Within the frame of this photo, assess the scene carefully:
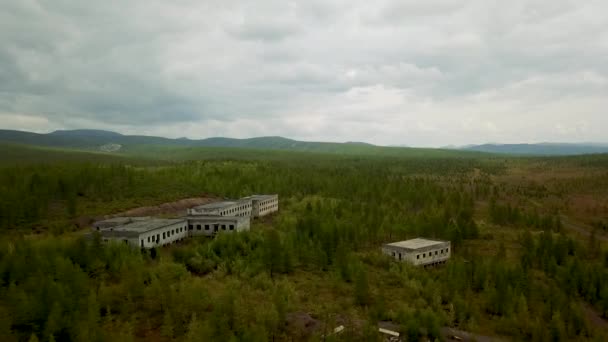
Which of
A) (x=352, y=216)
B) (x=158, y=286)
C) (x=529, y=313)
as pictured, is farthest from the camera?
(x=352, y=216)

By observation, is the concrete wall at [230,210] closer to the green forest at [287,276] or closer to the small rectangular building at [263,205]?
the small rectangular building at [263,205]

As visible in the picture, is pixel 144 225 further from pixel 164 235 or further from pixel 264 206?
pixel 264 206

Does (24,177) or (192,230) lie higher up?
(24,177)

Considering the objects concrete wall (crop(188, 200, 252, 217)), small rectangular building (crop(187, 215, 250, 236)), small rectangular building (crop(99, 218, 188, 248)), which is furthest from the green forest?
concrete wall (crop(188, 200, 252, 217))

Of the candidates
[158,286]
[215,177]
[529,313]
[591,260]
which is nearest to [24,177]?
[215,177]

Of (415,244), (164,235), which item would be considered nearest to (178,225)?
(164,235)

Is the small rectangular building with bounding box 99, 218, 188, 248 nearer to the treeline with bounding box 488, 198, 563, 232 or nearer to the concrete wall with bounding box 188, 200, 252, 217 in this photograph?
the concrete wall with bounding box 188, 200, 252, 217

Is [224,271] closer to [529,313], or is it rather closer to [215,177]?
[529,313]
